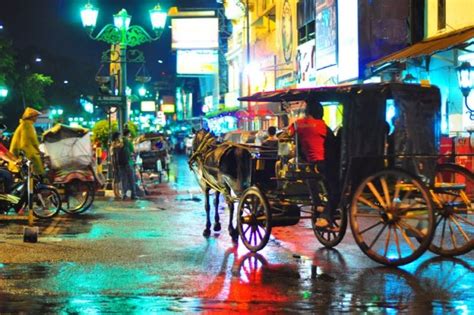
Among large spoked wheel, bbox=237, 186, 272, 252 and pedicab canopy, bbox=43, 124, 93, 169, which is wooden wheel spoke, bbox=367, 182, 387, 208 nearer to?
A: large spoked wheel, bbox=237, 186, 272, 252

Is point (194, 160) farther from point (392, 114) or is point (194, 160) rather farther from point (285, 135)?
point (392, 114)

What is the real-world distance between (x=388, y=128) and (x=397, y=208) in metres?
1.12

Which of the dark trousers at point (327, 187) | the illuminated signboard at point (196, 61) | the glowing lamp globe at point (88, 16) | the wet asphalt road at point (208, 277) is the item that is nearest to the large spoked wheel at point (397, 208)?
the wet asphalt road at point (208, 277)

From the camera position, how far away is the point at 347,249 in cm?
974

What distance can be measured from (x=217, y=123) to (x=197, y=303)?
4137 centimetres

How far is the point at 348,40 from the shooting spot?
22266 mm

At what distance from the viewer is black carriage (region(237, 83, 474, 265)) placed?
317 inches

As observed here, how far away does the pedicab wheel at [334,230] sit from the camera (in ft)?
30.2

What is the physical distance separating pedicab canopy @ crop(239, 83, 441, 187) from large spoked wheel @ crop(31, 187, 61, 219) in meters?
7.42

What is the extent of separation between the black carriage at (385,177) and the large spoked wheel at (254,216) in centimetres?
1

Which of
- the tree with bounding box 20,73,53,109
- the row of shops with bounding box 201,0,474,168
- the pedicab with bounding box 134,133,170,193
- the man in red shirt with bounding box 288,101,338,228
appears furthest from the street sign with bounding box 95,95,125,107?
the tree with bounding box 20,73,53,109

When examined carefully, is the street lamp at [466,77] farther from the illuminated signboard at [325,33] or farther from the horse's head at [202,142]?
the illuminated signboard at [325,33]

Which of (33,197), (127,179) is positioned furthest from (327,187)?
(127,179)

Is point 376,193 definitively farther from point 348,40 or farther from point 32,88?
point 32,88
